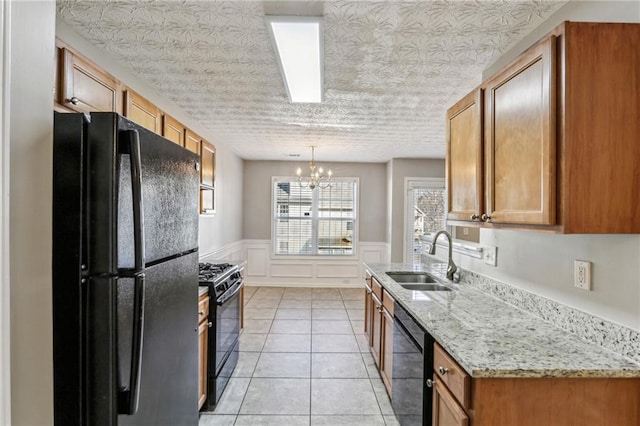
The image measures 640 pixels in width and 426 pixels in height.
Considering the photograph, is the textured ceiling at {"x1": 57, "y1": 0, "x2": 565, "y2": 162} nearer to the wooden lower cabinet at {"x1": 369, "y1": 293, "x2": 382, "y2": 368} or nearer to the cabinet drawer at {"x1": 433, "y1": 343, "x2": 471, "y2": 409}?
the cabinet drawer at {"x1": 433, "y1": 343, "x2": 471, "y2": 409}

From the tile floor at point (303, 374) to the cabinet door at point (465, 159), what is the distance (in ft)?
5.18

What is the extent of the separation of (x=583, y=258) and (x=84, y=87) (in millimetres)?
2509

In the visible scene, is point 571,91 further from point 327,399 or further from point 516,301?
point 327,399

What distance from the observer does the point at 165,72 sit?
2.33 metres

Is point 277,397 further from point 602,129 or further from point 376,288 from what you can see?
point 602,129

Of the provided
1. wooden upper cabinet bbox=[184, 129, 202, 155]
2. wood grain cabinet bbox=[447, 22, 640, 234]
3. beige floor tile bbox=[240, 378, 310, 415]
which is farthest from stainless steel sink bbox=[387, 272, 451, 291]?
wooden upper cabinet bbox=[184, 129, 202, 155]

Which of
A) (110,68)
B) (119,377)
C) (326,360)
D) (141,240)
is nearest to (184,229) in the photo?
(141,240)

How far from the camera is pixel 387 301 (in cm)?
250

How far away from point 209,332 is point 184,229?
1.17 m

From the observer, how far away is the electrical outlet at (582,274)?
4.70ft

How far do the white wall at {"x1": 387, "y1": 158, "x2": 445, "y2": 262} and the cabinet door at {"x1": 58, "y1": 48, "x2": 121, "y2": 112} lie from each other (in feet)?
15.1

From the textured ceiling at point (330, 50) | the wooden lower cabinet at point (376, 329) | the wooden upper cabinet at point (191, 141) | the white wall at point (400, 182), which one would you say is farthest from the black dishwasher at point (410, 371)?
the white wall at point (400, 182)

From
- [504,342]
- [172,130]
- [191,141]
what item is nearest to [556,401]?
[504,342]

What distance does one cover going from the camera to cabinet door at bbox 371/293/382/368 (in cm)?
279
